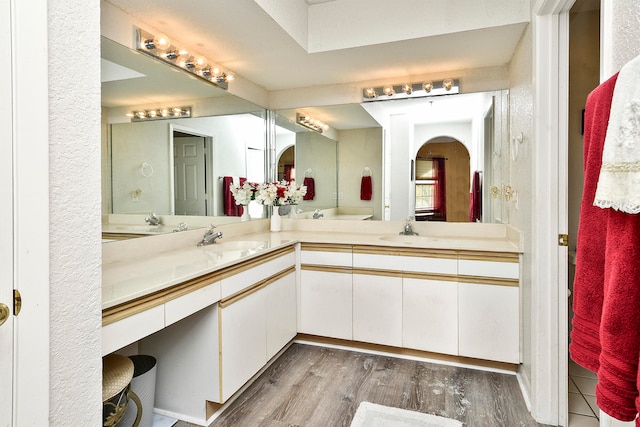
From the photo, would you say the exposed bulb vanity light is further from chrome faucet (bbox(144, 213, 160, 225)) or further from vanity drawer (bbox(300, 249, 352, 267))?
chrome faucet (bbox(144, 213, 160, 225))

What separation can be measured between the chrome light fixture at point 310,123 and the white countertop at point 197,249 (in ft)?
2.84

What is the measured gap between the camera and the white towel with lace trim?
59 cm

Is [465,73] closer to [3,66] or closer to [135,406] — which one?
[3,66]

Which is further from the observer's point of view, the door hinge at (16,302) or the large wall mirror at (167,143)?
the large wall mirror at (167,143)

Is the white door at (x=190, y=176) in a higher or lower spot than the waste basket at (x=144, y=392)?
higher

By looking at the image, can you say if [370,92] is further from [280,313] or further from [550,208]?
[280,313]

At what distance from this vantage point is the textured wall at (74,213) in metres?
0.97

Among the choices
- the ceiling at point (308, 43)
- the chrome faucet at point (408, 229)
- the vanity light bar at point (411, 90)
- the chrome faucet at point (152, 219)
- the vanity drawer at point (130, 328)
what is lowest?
the vanity drawer at point (130, 328)

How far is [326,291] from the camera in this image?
A: 2812 millimetres

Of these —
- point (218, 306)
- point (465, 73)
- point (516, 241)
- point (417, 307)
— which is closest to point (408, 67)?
point (465, 73)

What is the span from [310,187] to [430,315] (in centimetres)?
157

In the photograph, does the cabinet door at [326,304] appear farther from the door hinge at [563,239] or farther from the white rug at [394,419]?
the door hinge at [563,239]

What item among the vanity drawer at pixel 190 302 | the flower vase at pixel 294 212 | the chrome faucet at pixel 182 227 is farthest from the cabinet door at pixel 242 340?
the flower vase at pixel 294 212

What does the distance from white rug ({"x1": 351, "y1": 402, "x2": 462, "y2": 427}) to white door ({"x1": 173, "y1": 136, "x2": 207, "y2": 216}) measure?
1.68 m
